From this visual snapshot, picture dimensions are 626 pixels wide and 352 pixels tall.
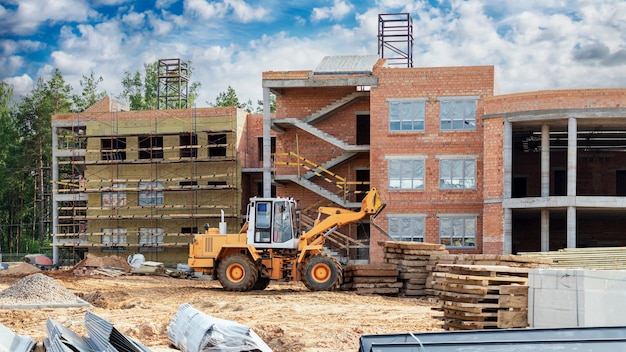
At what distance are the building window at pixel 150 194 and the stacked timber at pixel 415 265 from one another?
68.5 ft

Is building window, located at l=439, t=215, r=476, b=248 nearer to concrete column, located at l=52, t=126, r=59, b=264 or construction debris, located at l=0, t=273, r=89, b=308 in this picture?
construction debris, located at l=0, t=273, r=89, b=308

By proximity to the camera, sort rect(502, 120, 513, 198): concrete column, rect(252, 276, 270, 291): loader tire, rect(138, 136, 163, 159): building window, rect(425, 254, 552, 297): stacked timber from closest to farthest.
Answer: rect(425, 254, 552, 297): stacked timber
rect(252, 276, 270, 291): loader tire
rect(502, 120, 513, 198): concrete column
rect(138, 136, 163, 159): building window

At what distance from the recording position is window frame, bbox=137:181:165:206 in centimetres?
4697

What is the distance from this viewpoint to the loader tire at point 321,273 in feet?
92.8

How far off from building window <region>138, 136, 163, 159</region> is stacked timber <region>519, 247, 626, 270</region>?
88.1 feet

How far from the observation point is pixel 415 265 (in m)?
→ 29.0

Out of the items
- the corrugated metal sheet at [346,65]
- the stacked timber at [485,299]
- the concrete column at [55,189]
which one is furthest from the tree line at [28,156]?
the stacked timber at [485,299]

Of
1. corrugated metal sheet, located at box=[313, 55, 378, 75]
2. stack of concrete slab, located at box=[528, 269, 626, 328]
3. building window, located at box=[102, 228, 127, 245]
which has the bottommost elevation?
building window, located at box=[102, 228, 127, 245]

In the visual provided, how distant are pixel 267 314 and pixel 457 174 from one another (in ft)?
56.1

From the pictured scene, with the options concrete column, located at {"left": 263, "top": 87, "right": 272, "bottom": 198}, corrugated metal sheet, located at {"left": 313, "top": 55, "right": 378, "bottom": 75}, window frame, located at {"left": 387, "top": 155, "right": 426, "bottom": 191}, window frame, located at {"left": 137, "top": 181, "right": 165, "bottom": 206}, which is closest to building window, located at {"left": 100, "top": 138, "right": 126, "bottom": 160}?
window frame, located at {"left": 137, "top": 181, "right": 165, "bottom": 206}

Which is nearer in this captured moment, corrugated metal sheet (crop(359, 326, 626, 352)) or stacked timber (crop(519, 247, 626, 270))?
corrugated metal sheet (crop(359, 326, 626, 352))

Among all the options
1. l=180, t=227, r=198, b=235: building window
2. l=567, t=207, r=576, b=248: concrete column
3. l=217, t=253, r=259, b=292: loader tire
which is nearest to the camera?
l=217, t=253, r=259, b=292: loader tire

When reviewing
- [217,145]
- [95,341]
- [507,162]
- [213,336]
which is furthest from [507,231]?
[95,341]

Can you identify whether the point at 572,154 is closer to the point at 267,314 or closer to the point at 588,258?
the point at 588,258
